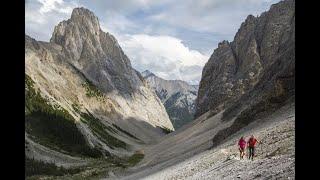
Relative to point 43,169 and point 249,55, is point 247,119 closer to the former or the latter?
point 43,169

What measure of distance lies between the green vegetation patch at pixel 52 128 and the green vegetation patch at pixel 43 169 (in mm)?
18242

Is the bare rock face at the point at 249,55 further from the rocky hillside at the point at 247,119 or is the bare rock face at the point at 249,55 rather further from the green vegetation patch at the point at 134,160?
the green vegetation patch at the point at 134,160

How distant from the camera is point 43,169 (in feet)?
257

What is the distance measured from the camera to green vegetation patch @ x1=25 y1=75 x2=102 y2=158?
110188 millimetres

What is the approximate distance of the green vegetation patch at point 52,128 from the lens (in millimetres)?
110188

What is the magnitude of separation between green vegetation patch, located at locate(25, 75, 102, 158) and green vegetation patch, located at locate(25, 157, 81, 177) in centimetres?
1824

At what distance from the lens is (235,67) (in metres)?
186

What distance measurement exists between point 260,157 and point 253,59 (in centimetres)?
13410

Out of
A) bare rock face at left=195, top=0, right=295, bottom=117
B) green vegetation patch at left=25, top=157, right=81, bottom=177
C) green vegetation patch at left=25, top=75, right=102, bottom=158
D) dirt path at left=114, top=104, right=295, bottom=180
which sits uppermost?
bare rock face at left=195, top=0, right=295, bottom=117

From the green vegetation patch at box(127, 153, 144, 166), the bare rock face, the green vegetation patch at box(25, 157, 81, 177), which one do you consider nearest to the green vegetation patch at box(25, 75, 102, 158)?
the green vegetation patch at box(127, 153, 144, 166)

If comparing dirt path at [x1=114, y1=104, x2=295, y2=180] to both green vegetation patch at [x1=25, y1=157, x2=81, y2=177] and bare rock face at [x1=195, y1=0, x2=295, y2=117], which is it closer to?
green vegetation patch at [x1=25, y1=157, x2=81, y2=177]

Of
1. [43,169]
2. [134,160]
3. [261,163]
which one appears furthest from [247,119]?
[261,163]
